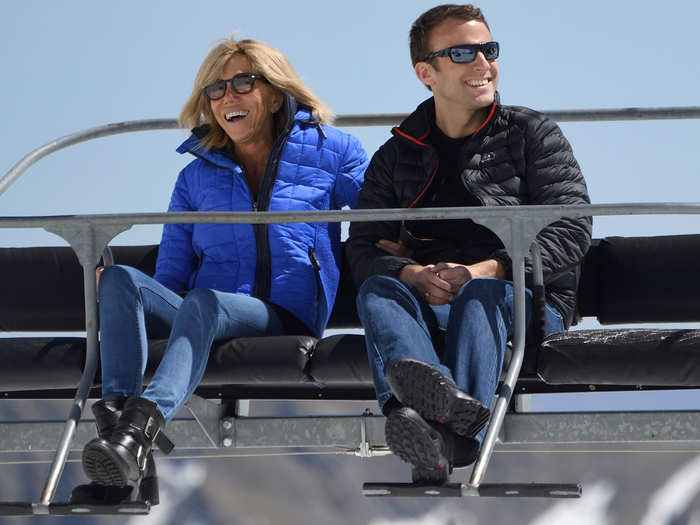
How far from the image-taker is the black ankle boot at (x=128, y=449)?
126 inches

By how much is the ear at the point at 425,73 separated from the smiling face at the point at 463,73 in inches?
0.7

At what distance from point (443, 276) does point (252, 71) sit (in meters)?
0.95

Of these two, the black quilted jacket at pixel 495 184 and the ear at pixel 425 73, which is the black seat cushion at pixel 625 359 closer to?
the black quilted jacket at pixel 495 184

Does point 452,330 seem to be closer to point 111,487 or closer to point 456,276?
point 456,276

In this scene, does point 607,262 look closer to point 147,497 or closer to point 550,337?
point 550,337

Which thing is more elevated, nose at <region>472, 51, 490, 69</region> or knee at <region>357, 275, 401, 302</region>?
nose at <region>472, 51, 490, 69</region>

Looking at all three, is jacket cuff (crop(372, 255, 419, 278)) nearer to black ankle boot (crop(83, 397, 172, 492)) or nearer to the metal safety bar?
black ankle boot (crop(83, 397, 172, 492))

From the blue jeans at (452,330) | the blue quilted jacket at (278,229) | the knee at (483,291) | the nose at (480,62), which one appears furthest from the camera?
the blue quilted jacket at (278,229)

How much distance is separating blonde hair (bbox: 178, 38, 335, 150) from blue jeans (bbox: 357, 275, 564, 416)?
86 cm

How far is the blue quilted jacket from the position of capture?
397 cm

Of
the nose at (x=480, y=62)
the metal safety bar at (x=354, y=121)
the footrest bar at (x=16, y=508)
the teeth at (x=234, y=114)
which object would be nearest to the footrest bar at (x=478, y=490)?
the footrest bar at (x=16, y=508)

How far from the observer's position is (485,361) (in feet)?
10.8

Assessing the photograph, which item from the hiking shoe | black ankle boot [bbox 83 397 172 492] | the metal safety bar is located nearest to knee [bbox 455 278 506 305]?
the hiking shoe

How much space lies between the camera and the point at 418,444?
10.3ft
